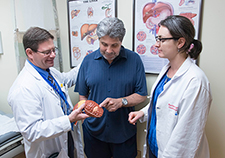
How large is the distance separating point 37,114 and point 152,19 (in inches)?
50.9

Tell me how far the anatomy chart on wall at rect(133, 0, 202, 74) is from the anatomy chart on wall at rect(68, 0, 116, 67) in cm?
31

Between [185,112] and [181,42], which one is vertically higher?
[181,42]

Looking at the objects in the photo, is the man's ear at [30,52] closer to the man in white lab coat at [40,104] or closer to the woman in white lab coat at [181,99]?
the man in white lab coat at [40,104]

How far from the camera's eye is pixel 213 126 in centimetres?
145

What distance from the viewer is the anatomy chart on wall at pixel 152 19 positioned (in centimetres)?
134

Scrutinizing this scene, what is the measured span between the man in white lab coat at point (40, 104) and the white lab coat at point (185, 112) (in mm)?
609

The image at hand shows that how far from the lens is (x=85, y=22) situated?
1.82m

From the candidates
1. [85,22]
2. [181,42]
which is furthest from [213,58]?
[85,22]

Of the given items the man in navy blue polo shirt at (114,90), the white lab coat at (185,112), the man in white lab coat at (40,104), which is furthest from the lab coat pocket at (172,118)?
the man in white lab coat at (40,104)

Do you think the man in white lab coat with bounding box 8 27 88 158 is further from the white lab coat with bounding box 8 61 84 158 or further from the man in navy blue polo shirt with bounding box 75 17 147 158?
the man in navy blue polo shirt with bounding box 75 17 147 158

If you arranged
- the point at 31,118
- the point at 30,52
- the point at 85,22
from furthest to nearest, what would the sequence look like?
the point at 85,22
the point at 30,52
the point at 31,118

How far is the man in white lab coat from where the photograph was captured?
104 centimetres

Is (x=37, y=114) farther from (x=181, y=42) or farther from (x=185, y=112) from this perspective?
(x=181, y=42)

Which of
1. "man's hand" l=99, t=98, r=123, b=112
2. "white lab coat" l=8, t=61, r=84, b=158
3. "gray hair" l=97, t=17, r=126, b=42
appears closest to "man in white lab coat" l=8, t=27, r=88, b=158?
"white lab coat" l=8, t=61, r=84, b=158
